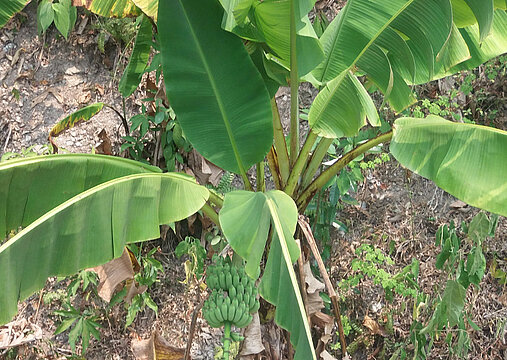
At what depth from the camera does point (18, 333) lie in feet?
9.20

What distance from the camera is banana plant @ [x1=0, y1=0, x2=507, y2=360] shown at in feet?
4.70

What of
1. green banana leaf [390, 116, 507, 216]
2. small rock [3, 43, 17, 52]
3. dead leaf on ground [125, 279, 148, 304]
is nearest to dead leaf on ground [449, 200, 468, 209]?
green banana leaf [390, 116, 507, 216]

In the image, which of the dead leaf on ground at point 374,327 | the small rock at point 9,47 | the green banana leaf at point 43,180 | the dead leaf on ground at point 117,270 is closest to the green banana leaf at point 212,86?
the green banana leaf at point 43,180

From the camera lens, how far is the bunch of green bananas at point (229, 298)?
1.59m

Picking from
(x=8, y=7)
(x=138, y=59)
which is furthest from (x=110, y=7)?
(x=8, y=7)

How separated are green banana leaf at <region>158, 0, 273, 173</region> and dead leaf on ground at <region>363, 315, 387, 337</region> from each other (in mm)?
1567

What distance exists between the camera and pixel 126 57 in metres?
3.38

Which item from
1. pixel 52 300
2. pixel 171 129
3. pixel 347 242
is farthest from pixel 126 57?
pixel 347 242

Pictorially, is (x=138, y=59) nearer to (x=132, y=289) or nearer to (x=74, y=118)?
(x=74, y=118)

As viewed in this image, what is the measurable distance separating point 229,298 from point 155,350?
1.86 feet

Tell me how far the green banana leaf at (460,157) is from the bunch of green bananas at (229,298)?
0.60 metres

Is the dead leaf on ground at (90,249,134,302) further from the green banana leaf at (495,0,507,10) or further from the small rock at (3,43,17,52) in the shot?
the small rock at (3,43,17,52)

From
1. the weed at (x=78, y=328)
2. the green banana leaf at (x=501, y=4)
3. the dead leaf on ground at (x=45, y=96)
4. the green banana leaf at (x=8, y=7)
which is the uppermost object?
the green banana leaf at (x=501, y=4)

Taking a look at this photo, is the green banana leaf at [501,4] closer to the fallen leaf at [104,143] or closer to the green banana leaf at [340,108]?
the green banana leaf at [340,108]
